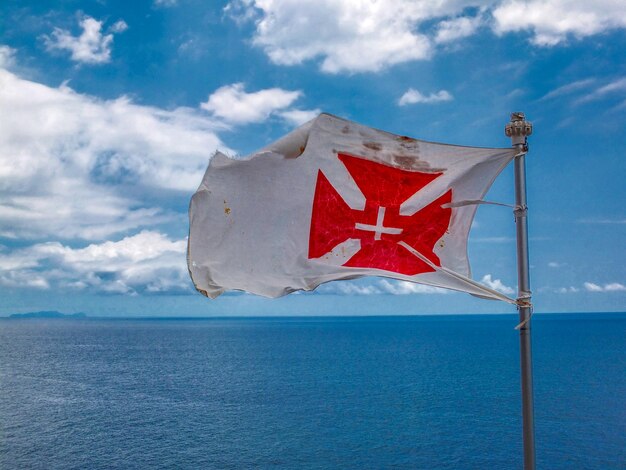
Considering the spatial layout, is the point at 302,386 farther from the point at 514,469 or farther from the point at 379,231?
the point at 379,231

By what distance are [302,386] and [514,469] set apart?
5287cm

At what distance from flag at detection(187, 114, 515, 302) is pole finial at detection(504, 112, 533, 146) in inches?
10.3

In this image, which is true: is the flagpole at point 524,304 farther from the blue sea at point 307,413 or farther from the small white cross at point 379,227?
the blue sea at point 307,413

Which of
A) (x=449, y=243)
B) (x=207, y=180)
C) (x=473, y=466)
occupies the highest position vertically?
(x=207, y=180)

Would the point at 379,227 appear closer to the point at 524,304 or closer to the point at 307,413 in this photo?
the point at 524,304

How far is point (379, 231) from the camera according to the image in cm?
669

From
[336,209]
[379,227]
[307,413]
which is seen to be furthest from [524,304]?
[307,413]

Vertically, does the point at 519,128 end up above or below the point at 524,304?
above

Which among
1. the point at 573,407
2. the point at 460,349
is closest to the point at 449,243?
the point at 573,407

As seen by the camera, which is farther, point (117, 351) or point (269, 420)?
point (117, 351)

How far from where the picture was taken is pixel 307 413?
8088 centimetres

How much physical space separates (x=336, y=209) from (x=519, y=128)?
2052 millimetres

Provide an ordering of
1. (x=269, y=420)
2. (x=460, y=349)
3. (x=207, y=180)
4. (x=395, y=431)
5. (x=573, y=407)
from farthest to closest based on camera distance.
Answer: (x=460, y=349) → (x=573, y=407) → (x=269, y=420) → (x=395, y=431) → (x=207, y=180)

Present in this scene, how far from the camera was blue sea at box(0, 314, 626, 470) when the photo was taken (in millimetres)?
60562
